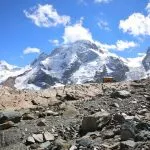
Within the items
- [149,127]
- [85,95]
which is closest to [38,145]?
[149,127]

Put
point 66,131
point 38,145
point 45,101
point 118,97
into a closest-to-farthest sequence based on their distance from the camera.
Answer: point 38,145 → point 66,131 → point 118,97 → point 45,101

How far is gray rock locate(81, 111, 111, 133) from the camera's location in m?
16.2

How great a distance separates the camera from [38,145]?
15.7m

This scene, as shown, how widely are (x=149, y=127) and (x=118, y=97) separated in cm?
900

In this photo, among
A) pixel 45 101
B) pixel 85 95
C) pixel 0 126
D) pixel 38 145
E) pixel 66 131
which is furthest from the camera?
pixel 85 95

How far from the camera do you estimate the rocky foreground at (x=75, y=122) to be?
1384 centimetres

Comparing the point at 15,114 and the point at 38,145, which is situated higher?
the point at 15,114

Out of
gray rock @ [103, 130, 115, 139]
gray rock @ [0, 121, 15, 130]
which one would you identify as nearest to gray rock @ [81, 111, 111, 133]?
gray rock @ [103, 130, 115, 139]

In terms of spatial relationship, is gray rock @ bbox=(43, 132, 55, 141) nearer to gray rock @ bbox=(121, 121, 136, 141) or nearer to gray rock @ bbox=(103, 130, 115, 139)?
gray rock @ bbox=(103, 130, 115, 139)

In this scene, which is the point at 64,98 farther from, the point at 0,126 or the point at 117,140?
the point at 117,140

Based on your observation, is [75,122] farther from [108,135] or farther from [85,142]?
[85,142]

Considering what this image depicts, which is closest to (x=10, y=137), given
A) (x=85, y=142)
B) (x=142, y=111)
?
(x=85, y=142)

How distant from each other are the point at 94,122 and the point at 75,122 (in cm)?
198

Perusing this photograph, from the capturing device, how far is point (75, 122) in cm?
1822
